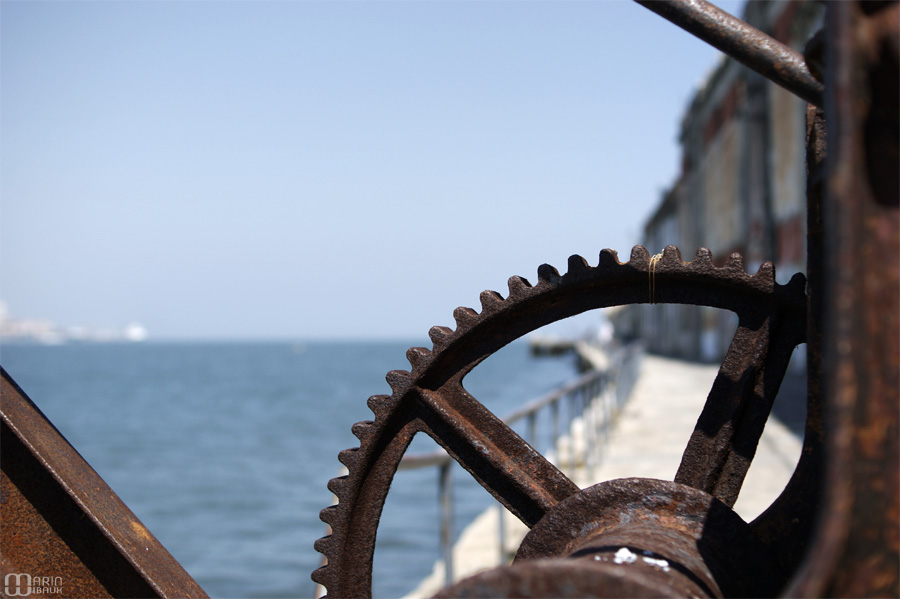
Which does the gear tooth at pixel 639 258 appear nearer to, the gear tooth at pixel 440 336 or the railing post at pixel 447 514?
the gear tooth at pixel 440 336

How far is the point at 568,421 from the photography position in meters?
9.93

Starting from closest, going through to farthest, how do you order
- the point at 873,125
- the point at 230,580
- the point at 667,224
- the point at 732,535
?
the point at 873,125, the point at 732,535, the point at 230,580, the point at 667,224

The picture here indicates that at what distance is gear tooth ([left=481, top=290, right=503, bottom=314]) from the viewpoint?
2.32 meters

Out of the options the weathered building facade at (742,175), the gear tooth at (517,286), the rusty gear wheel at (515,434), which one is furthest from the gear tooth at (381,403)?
the weathered building facade at (742,175)

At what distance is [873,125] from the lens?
3.60ft

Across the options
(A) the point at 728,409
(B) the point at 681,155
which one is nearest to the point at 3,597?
(A) the point at 728,409

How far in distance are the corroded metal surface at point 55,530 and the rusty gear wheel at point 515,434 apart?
18.6 inches

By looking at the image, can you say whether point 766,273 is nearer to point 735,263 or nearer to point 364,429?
point 735,263

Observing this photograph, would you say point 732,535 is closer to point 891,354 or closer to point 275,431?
point 891,354

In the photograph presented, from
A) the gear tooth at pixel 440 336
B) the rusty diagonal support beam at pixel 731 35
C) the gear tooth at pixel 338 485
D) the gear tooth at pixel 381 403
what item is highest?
the rusty diagonal support beam at pixel 731 35

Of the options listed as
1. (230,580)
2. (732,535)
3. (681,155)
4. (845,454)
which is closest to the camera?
(845,454)

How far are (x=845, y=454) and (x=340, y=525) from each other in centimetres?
164

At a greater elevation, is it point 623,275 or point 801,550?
Result: point 623,275

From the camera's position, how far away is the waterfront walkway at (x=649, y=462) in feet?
24.1
